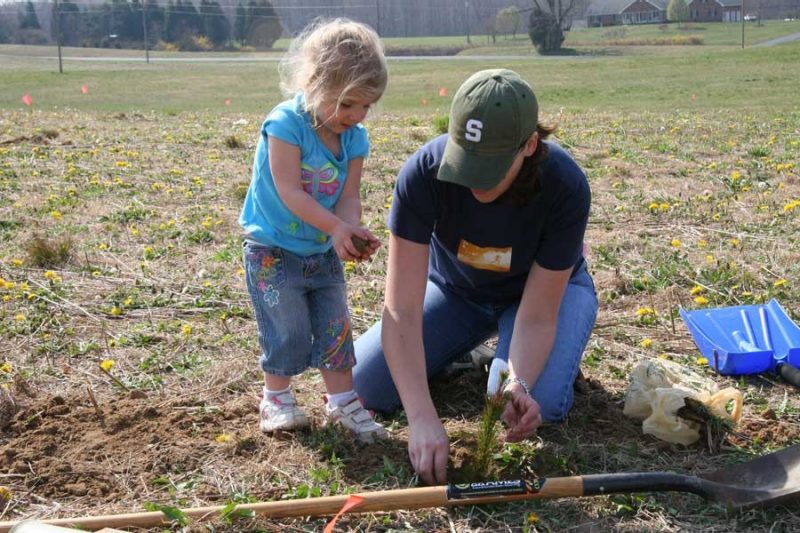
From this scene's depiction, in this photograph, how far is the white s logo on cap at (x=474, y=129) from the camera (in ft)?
8.95

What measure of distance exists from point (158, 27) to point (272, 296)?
6312cm

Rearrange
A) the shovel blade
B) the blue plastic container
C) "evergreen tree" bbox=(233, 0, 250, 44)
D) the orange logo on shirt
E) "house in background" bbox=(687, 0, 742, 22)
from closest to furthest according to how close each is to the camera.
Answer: the shovel blade, the orange logo on shirt, the blue plastic container, "evergreen tree" bbox=(233, 0, 250, 44), "house in background" bbox=(687, 0, 742, 22)

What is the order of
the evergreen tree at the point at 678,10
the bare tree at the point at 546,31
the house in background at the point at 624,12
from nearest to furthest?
1. the bare tree at the point at 546,31
2. the evergreen tree at the point at 678,10
3. the house in background at the point at 624,12

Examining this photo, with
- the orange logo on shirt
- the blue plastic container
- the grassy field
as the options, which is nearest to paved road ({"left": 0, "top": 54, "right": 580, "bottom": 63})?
the grassy field

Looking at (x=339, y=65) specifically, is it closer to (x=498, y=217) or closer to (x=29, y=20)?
(x=498, y=217)

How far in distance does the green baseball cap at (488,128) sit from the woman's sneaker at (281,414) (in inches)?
44.7

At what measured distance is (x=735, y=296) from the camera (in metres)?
4.89

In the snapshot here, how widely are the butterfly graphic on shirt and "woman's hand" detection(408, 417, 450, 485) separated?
0.96m

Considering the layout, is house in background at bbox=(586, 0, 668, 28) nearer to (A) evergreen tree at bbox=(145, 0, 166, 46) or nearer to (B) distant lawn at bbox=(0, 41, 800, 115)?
(B) distant lawn at bbox=(0, 41, 800, 115)

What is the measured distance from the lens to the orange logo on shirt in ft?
11.3

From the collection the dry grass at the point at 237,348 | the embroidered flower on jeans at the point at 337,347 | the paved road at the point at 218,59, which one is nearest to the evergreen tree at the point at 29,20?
the paved road at the point at 218,59

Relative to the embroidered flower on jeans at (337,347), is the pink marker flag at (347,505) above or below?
below

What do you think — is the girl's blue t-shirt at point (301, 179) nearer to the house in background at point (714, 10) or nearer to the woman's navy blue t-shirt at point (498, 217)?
the woman's navy blue t-shirt at point (498, 217)

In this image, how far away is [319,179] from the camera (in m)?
3.40
